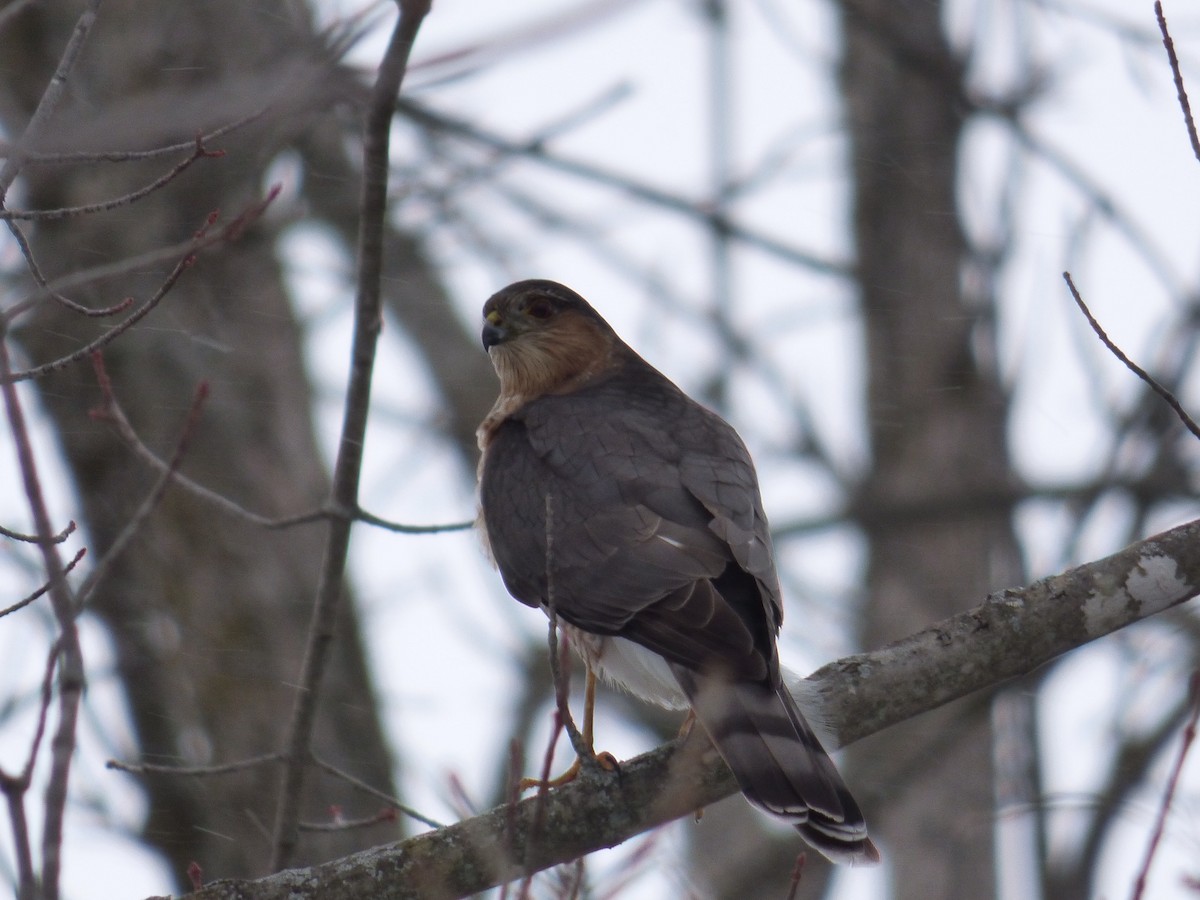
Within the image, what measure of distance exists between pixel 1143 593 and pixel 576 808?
Answer: 1.47 m

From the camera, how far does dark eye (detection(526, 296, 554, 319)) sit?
553cm

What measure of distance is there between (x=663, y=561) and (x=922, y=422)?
17.4 ft

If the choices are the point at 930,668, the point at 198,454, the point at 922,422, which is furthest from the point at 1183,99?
the point at 922,422

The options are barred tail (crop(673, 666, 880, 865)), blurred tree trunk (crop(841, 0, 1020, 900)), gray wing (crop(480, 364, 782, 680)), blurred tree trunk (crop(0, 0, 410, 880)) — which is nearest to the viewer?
barred tail (crop(673, 666, 880, 865))

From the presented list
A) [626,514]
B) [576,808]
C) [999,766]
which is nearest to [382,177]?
[626,514]

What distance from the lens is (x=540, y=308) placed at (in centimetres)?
555

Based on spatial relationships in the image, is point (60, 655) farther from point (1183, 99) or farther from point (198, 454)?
point (198, 454)

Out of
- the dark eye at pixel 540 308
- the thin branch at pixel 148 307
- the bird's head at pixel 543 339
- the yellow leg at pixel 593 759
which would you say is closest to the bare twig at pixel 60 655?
the thin branch at pixel 148 307

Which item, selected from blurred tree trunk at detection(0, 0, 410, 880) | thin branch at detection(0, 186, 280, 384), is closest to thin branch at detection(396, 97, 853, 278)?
blurred tree trunk at detection(0, 0, 410, 880)

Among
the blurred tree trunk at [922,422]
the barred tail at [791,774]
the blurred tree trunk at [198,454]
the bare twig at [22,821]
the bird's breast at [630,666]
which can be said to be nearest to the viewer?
the bare twig at [22,821]

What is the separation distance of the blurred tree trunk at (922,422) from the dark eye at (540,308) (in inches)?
105

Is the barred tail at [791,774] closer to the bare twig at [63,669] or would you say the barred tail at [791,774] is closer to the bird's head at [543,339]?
the bare twig at [63,669]

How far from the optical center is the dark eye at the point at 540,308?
18.1ft

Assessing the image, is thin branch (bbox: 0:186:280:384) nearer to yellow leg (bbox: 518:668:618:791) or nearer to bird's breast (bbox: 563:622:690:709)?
yellow leg (bbox: 518:668:618:791)
